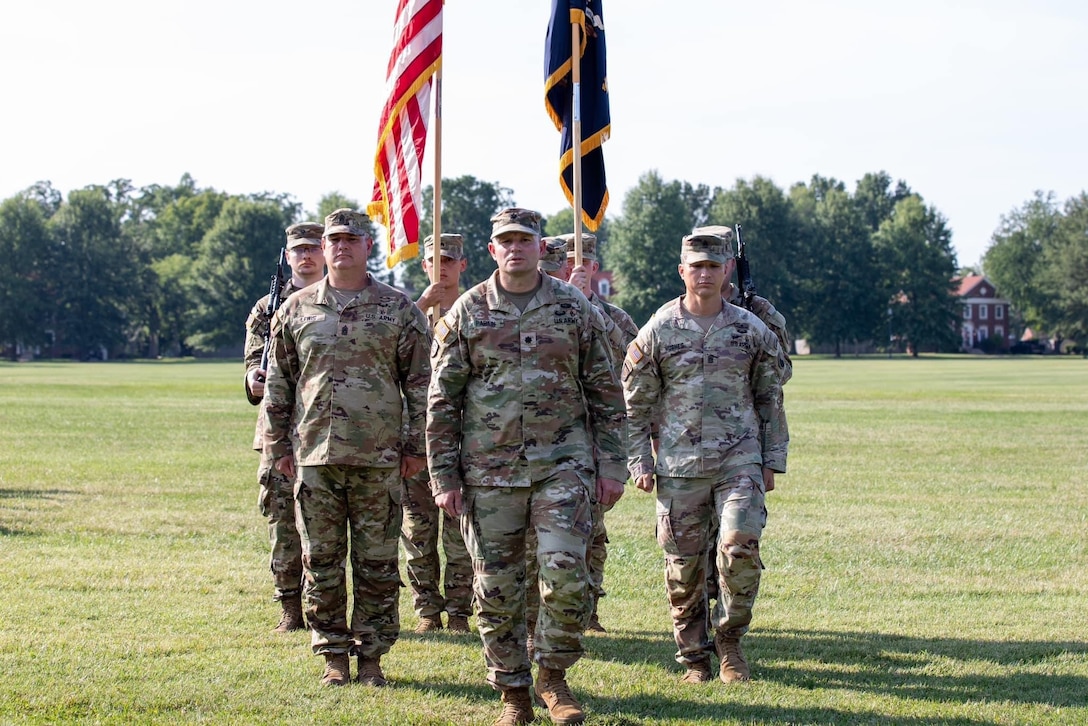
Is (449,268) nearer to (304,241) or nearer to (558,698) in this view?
(304,241)

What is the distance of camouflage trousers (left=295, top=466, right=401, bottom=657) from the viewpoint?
295 inches

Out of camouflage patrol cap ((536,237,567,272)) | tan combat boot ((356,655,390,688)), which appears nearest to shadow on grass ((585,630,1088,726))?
tan combat boot ((356,655,390,688))

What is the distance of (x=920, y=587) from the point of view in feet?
35.3

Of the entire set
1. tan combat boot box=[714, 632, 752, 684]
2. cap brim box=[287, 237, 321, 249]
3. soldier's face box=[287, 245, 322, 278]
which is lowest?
tan combat boot box=[714, 632, 752, 684]

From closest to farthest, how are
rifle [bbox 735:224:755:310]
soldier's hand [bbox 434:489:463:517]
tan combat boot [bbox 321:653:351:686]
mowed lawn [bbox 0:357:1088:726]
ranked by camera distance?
soldier's hand [bbox 434:489:463:517]
mowed lawn [bbox 0:357:1088:726]
tan combat boot [bbox 321:653:351:686]
rifle [bbox 735:224:755:310]

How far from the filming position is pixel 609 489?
6.92 meters

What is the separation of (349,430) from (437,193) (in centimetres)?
244

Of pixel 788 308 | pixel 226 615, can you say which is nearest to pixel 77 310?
pixel 788 308

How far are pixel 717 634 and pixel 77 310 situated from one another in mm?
112046

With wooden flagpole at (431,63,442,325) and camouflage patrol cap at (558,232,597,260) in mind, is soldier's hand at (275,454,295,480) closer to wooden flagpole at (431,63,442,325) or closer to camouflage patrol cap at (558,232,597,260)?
wooden flagpole at (431,63,442,325)

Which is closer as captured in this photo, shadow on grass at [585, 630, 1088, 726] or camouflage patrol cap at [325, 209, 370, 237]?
shadow on grass at [585, 630, 1088, 726]

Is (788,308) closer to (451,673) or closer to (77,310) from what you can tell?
(77,310)

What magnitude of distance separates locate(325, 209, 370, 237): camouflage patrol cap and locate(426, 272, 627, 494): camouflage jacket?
1031 millimetres

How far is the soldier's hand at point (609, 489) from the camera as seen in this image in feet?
22.6
